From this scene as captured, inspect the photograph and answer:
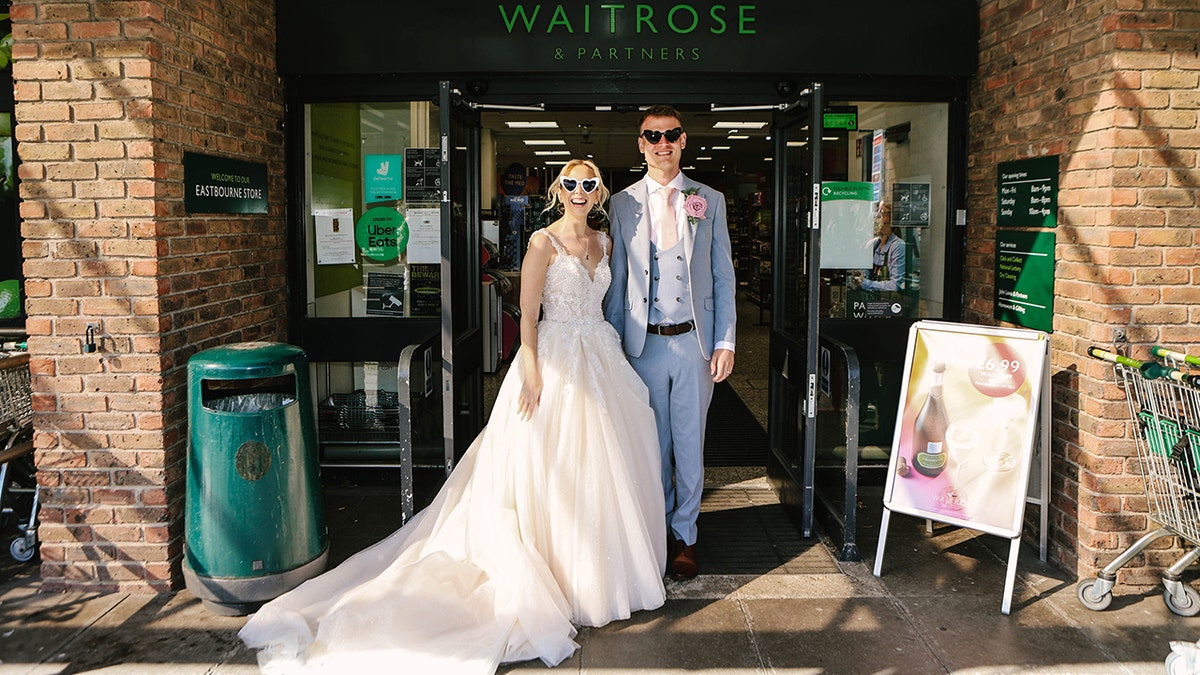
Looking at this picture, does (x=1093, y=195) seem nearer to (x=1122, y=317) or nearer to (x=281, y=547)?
(x=1122, y=317)

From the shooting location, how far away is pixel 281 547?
379 centimetres

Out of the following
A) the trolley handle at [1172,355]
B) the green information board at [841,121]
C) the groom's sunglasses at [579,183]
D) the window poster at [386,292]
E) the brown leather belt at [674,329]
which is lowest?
the trolley handle at [1172,355]

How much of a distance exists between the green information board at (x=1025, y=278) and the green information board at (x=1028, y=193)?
2.6 inches

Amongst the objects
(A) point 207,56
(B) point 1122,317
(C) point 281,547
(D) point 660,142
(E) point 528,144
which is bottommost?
(C) point 281,547

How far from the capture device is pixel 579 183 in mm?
3875

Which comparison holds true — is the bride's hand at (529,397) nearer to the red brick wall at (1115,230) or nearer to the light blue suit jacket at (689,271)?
the light blue suit jacket at (689,271)

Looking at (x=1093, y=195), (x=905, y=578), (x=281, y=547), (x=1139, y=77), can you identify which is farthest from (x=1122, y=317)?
(x=281, y=547)

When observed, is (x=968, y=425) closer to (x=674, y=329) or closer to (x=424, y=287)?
(x=674, y=329)

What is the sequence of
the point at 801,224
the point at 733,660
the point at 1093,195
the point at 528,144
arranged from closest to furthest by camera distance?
the point at 733,660
the point at 1093,195
the point at 801,224
the point at 528,144

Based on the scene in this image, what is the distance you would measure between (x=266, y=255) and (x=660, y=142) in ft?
7.59

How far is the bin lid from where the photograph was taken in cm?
371

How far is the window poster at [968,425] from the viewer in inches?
158

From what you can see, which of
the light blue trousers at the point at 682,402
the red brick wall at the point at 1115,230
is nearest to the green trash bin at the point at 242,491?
the light blue trousers at the point at 682,402

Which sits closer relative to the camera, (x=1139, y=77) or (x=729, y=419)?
(x=1139, y=77)
